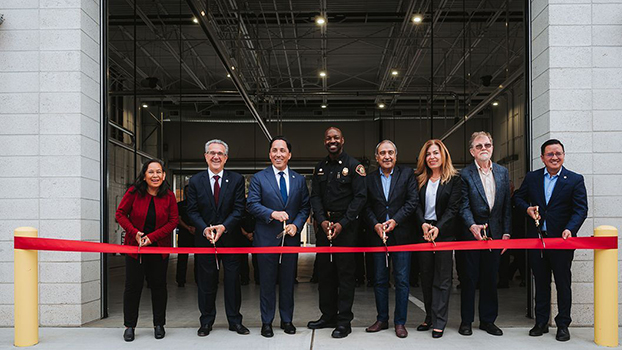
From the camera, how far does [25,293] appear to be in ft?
13.3

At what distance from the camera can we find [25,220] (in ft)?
16.1

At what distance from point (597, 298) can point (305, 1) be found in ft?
28.3

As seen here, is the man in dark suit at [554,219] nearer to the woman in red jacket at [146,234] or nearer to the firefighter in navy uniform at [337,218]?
the firefighter in navy uniform at [337,218]

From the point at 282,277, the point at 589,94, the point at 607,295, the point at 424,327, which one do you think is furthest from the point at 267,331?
the point at 589,94

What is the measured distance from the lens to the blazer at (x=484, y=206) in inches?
175

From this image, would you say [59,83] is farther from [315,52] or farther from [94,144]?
[315,52]

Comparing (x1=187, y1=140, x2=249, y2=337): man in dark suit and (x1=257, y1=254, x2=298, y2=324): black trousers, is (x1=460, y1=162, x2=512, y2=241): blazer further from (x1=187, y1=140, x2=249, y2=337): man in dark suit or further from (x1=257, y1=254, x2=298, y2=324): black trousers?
(x1=187, y1=140, x2=249, y2=337): man in dark suit

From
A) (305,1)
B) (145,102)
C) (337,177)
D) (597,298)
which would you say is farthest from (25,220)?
(145,102)

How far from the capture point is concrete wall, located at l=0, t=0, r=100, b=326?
4875 millimetres

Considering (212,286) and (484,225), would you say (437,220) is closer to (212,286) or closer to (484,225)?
(484,225)

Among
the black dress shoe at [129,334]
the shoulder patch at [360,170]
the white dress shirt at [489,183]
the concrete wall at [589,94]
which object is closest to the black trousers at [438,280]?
the white dress shirt at [489,183]

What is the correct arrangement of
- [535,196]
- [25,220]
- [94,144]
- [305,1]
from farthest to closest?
[305,1] → [94,144] → [25,220] → [535,196]

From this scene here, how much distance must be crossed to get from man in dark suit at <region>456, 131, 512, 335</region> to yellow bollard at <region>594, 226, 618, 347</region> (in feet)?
2.41

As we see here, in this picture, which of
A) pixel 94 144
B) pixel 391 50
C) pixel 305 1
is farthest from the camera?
pixel 391 50
